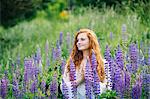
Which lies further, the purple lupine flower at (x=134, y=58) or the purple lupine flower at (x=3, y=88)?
the purple lupine flower at (x=134, y=58)

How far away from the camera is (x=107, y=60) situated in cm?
582

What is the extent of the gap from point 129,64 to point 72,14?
A: 807 centimetres

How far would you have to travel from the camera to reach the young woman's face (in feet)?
20.1

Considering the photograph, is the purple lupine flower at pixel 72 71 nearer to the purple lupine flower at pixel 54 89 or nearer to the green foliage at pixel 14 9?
the purple lupine flower at pixel 54 89

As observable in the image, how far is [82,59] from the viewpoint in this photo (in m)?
6.15

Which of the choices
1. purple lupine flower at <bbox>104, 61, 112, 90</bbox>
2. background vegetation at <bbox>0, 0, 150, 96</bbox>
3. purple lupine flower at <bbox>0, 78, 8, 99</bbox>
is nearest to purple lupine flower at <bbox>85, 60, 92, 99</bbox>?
purple lupine flower at <bbox>104, 61, 112, 90</bbox>

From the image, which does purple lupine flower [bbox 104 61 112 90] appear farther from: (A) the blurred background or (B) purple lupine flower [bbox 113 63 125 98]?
(A) the blurred background

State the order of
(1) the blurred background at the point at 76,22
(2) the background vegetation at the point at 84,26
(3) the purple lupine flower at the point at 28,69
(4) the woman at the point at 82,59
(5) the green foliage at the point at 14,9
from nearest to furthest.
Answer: (4) the woman at the point at 82,59, (3) the purple lupine flower at the point at 28,69, (2) the background vegetation at the point at 84,26, (1) the blurred background at the point at 76,22, (5) the green foliage at the point at 14,9

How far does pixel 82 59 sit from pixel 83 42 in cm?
19

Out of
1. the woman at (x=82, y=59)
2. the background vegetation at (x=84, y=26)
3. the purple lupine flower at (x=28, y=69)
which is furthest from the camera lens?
the background vegetation at (x=84, y=26)

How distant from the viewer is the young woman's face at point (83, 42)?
612cm

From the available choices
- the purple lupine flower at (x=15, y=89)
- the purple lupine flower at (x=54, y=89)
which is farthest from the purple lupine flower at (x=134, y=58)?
the purple lupine flower at (x=15, y=89)

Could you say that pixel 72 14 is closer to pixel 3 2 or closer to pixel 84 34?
pixel 3 2

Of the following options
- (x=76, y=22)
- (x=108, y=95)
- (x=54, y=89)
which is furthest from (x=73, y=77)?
(x=76, y=22)
